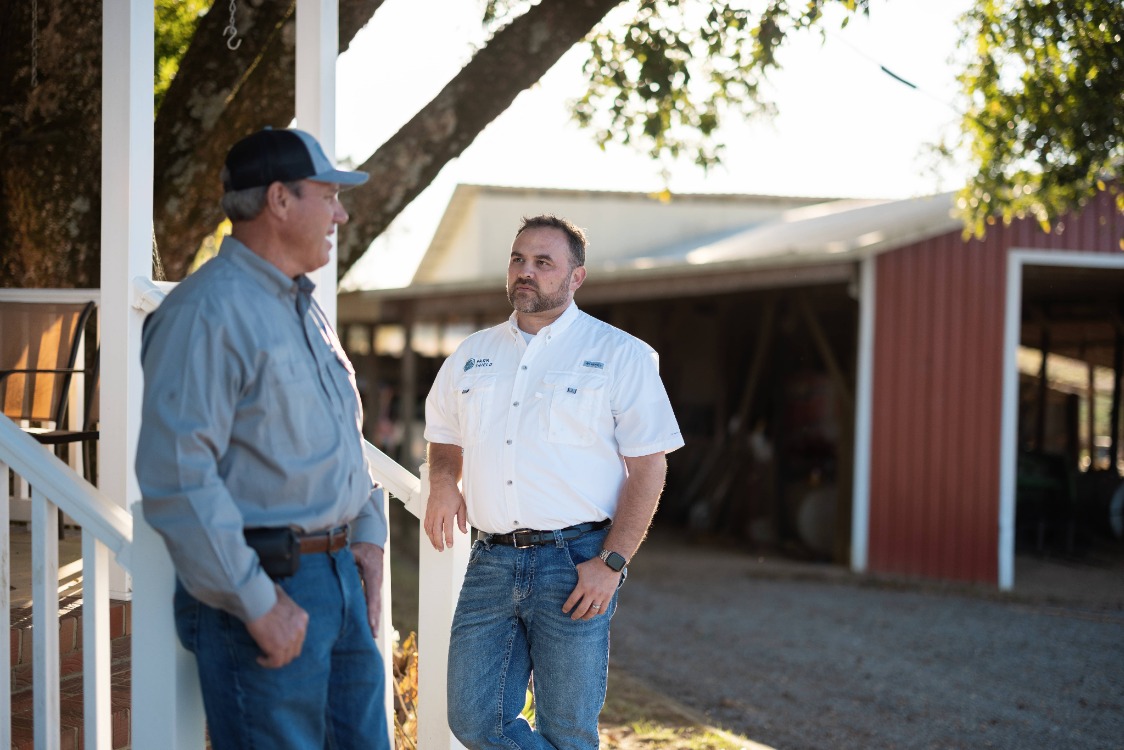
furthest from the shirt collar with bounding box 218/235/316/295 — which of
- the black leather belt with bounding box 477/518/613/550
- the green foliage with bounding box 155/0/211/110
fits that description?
the green foliage with bounding box 155/0/211/110

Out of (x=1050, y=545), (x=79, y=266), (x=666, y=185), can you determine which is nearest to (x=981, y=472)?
(x=1050, y=545)

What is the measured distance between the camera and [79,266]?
502 cm

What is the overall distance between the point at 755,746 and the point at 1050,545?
994 cm

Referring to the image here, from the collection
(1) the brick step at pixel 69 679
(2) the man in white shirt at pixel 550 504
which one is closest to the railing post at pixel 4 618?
(1) the brick step at pixel 69 679

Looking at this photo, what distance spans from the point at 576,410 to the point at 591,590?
1.58 feet

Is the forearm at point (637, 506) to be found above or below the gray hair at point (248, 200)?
below

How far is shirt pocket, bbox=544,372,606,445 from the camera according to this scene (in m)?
3.09

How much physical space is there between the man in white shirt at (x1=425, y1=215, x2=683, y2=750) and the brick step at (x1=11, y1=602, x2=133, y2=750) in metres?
1.05

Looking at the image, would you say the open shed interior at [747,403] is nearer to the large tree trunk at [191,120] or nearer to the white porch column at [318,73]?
the large tree trunk at [191,120]

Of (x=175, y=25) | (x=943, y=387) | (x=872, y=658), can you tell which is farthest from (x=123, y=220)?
(x=943, y=387)

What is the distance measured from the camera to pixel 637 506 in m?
3.06

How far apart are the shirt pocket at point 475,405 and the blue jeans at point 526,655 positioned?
320mm

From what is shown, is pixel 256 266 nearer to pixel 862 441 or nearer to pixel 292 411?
pixel 292 411

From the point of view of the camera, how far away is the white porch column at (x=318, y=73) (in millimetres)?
4258
